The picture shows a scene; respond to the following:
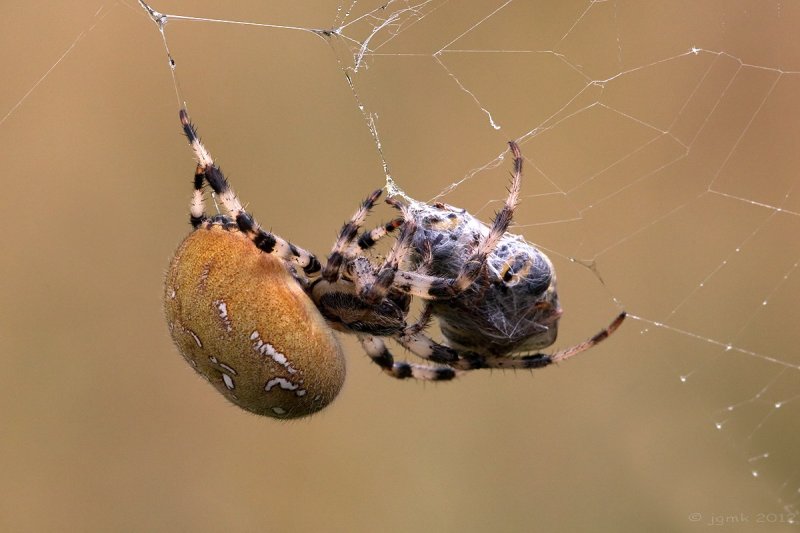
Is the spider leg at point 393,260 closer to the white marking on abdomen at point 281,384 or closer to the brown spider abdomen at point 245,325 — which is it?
the brown spider abdomen at point 245,325

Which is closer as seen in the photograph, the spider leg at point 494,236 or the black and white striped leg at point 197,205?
the spider leg at point 494,236

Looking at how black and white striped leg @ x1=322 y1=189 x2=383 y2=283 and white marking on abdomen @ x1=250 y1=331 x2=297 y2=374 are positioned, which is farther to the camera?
black and white striped leg @ x1=322 y1=189 x2=383 y2=283

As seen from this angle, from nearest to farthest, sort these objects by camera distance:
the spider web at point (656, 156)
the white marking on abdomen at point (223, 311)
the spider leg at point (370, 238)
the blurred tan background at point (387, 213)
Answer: the white marking on abdomen at point (223, 311)
the spider leg at point (370, 238)
the spider web at point (656, 156)
the blurred tan background at point (387, 213)

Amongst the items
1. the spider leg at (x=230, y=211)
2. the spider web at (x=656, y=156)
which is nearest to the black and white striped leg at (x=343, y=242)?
the spider leg at (x=230, y=211)

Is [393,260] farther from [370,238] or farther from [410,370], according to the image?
[410,370]

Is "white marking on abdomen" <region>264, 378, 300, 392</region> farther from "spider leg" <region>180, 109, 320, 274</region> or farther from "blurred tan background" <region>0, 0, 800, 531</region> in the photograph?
"blurred tan background" <region>0, 0, 800, 531</region>

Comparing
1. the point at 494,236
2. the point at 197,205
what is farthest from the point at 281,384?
the point at 494,236

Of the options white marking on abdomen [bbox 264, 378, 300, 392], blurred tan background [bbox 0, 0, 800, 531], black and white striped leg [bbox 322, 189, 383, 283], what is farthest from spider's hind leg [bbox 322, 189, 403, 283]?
blurred tan background [bbox 0, 0, 800, 531]
